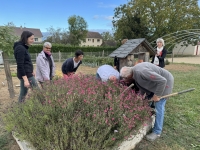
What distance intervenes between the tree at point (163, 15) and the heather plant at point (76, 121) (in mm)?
23163

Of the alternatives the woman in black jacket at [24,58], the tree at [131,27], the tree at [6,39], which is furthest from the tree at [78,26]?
the woman in black jacket at [24,58]

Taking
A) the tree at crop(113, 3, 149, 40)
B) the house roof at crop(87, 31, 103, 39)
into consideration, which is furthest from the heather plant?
the house roof at crop(87, 31, 103, 39)

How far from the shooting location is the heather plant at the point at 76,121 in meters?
1.84

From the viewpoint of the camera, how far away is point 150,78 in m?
2.48

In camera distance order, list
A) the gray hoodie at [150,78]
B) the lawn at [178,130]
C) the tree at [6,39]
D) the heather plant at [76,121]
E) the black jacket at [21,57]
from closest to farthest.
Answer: the heather plant at [76,121] < the gray hoodie at [150,78] < the lawn at [178,130] < the black jacket at [21,57] < the tree at [6,39]

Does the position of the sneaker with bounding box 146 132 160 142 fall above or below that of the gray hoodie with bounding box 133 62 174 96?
below

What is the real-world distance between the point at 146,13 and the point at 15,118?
2497 cm

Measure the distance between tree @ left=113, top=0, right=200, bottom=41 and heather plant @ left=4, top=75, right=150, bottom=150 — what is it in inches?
912

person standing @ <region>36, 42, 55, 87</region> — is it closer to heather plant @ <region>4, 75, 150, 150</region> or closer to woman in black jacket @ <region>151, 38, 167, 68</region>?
heather plant @ <region>4, 75, 150, 150</region>

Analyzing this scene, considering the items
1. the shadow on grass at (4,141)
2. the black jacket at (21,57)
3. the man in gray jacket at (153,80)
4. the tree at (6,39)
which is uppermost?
the tree at (6,39)

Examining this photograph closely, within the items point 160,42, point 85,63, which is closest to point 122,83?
point 160,42

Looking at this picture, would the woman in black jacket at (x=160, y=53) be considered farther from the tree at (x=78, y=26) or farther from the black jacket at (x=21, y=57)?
the tree at (x=78, y=26)

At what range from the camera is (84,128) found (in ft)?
6.25

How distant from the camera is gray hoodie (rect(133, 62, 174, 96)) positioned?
96.9 inches
